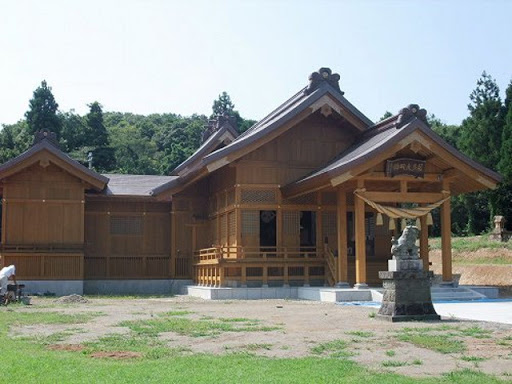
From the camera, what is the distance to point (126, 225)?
26.7 meters

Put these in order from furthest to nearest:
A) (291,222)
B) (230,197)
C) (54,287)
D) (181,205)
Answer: (181,205), (54,287), (230,197), (291,222)

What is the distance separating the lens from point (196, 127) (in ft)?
219

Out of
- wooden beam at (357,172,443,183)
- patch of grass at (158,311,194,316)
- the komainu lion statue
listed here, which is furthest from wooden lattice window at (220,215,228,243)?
the komainu lion statue

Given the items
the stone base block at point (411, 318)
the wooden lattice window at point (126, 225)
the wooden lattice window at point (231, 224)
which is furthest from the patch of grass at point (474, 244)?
the stone base block at point (411, 318)

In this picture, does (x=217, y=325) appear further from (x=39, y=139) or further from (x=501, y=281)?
(x=501, y=281)

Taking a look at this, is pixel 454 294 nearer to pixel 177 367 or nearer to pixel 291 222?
pixel 291 222

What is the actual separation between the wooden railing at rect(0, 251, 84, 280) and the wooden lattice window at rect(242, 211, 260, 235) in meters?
6.71

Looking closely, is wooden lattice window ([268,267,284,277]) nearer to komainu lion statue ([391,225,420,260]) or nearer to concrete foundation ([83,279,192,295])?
concrete foundation ([83,279,192,295])

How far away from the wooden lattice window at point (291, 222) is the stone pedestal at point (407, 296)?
9.53 meters

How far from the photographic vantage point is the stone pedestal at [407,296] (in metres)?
13.0

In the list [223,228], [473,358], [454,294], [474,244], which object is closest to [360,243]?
[454,294]

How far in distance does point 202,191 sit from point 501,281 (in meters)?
15.0

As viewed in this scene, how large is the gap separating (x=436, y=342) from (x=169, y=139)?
60901 millimetres

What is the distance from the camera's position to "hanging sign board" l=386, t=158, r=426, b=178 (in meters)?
19.8
